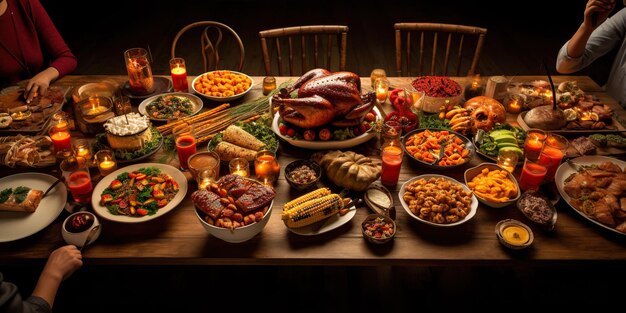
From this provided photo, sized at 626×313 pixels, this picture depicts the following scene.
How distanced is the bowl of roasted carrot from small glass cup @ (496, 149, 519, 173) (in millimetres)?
147

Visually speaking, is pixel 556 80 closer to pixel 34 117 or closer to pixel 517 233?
pixel 517 233

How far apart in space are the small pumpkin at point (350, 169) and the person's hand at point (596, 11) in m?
1.83

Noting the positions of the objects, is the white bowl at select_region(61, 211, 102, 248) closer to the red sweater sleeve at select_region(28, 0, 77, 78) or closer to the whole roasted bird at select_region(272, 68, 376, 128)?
the whole roasted bird at select_region(272, 68, 376, 128)

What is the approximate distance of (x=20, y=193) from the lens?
200cm

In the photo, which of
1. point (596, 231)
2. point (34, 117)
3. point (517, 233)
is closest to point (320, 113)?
point (517, 233)

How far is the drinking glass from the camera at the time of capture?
275 cm

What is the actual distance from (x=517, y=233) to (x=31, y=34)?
10.9ft

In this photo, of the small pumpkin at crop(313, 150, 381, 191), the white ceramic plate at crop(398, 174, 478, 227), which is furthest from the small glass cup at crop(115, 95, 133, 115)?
the white ceramic plate at crop(398, 174, 478, 227)

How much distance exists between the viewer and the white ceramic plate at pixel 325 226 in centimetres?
187

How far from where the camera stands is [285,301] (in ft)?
8.91

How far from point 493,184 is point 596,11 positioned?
1572 millimetres

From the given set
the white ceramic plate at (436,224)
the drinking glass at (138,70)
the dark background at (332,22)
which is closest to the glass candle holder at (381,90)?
the white ceramic plate at (436,224)

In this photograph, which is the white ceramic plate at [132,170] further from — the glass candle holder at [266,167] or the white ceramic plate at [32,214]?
the glass candle holder at [266,167]

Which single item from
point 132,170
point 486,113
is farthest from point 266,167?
point 486,113
